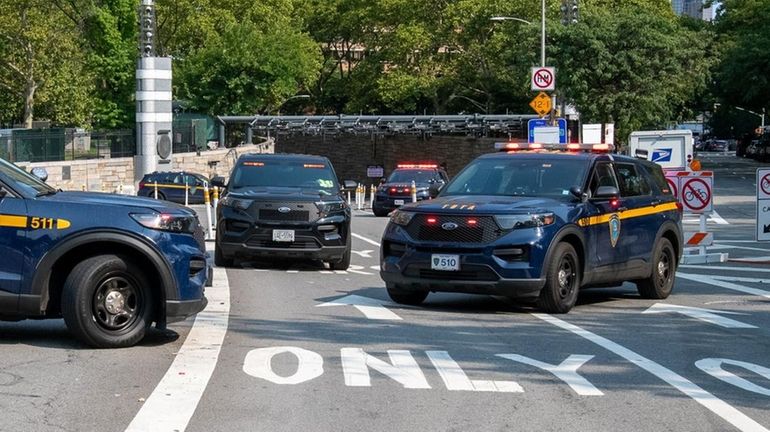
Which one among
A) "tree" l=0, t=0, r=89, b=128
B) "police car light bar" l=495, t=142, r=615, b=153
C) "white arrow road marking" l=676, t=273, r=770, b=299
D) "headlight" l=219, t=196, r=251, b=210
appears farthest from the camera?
"tree" l=0, t=0, r=89, b=128

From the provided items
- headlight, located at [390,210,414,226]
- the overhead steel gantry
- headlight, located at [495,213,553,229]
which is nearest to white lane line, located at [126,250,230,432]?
headlight, located at [390,210,414,226]

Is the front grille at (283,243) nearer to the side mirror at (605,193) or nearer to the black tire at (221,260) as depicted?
the black tire at (221,260)

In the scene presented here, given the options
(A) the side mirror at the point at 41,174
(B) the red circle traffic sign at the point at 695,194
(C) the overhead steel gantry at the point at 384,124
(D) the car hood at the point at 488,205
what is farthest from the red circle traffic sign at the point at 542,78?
(A) the side mirror at the point at 41,174

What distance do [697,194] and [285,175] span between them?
314 inches

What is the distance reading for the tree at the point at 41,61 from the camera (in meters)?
54.0

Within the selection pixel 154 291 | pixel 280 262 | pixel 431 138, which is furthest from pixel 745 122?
pixel 154 291

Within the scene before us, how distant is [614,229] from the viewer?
46.2 feet

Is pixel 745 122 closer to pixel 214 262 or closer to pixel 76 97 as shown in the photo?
pixel 76 97

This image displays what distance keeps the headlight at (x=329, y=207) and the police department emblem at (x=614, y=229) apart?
5102 mm

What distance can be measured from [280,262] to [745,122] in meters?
121

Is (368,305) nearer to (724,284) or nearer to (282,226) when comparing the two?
(282,226)

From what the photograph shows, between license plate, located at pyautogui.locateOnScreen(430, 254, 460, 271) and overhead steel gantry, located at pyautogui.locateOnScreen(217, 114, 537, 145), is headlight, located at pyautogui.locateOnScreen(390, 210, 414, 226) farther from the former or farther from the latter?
overhead steel gantry, located at pyautogui.locateOnScreen(217, 114, 537, 145)

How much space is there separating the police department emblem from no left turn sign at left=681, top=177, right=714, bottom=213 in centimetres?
876

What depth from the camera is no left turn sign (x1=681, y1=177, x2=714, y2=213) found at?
2241 centimetres
